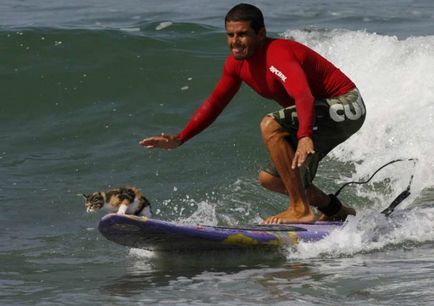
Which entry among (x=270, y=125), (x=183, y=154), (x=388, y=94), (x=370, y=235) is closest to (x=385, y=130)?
(x=388, y=94)

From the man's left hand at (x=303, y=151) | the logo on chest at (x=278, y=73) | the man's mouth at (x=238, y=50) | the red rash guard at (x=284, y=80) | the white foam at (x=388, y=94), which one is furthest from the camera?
the white foam at (x=388, y=94)

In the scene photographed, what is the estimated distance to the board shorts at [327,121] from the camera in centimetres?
777

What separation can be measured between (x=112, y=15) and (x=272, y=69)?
37.2 ft

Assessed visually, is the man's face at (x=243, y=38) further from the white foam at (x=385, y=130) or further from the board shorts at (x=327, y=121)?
the white foam at (x=385, y=130)

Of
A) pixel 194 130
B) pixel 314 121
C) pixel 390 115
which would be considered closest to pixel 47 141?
pixel 390 115

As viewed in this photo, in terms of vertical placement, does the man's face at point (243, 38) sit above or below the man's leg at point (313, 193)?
above

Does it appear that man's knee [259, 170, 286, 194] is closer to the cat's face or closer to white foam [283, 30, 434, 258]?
white foam [283, 30, 434, 258]

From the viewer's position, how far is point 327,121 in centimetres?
779

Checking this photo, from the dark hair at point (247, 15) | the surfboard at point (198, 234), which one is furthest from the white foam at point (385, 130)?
the dark hair at point (247, 15)

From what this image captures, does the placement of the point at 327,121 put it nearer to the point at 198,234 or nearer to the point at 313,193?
the point at 313,193

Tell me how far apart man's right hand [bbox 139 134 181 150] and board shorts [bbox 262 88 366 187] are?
0.73m

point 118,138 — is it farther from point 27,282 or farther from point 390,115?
point 27,282

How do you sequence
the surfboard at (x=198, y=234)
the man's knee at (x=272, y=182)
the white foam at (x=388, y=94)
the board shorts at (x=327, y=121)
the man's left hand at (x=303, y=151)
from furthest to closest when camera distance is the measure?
the white foam at (x=388, y=94) → the man's knee at (x=272, y=182) → the board shorts at (x=327, y=121) → the man's left hand at (x=303, y=151) → the surfboard at (x=198, y=234)

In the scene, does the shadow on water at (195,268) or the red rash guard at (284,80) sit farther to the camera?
the red rash guard at (284,80)
